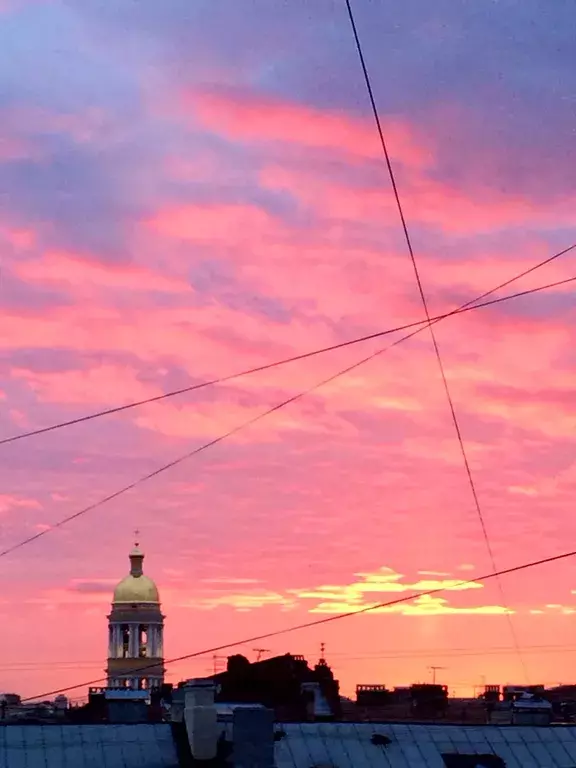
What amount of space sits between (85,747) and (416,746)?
24.9 feet

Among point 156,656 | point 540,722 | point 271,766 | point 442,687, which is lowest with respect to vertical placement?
point 271,766

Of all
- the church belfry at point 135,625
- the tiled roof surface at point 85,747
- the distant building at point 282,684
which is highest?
the church belfry at point 135,625

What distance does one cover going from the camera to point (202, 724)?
123 ft

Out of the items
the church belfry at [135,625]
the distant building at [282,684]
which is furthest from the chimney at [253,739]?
the church belfry at [135,625]

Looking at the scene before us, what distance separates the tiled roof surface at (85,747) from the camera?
121 feet

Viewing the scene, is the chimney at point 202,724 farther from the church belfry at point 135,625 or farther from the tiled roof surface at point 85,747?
the church belfry at point 135,625

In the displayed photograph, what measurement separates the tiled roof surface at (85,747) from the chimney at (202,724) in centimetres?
61

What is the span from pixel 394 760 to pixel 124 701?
8.85m

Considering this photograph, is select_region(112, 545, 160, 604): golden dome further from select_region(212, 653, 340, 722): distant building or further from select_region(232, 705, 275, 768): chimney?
select_region(232, 705, 275, 768): chimney

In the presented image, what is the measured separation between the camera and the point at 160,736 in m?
38.5

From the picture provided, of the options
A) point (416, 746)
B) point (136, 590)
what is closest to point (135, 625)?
point (136, 590)

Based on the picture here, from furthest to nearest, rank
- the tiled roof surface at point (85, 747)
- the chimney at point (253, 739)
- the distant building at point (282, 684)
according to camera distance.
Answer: the distant building at point (282, 684), the tiled roof surface at point (85, 747), the chimney at point (253, 739)

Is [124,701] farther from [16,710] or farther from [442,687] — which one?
[16,710]

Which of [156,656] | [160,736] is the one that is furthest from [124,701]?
[156,656]
